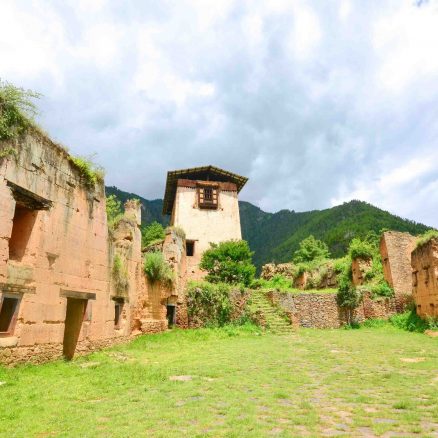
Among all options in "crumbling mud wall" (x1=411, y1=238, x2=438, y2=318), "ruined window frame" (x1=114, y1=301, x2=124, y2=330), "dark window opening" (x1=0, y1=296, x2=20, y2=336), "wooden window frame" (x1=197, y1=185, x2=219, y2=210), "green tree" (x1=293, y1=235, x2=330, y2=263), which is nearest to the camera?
"dark window opening" (x1=0, y1=296, x2=20, y2=336)

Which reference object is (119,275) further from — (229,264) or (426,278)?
(426,278)

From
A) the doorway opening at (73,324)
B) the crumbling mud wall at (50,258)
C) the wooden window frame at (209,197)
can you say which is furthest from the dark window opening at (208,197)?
the doorway opening at (73,324)

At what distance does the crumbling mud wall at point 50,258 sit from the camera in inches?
336

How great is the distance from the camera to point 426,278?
18.6m

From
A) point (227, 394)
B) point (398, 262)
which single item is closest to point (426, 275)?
point (398, 262)

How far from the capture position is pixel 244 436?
4.45 metres

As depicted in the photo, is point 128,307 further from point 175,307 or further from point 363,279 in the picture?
point 363,279

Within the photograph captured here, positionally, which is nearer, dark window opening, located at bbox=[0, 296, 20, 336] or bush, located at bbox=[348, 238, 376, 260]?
dark window opening, located at bbox=[0, 296, 20, 336]

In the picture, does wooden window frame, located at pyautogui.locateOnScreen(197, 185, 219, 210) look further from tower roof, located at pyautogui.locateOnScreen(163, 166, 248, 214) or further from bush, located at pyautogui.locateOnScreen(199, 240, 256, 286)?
bush, located at pyautogui.locateOnScreen(199, 240, 256, 286)

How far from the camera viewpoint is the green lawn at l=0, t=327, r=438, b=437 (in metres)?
4.86

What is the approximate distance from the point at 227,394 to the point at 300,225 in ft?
198

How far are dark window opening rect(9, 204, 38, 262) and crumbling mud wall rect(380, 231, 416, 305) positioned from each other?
21.4 metres

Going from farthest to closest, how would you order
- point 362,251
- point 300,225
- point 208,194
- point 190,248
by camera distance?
point 300,225 < point 208,194 < point 190,248 < point 362,251

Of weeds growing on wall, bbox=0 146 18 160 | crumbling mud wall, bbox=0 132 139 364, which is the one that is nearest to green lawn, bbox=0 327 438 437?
crumbling mud wall, bbox=0 132 139 364
